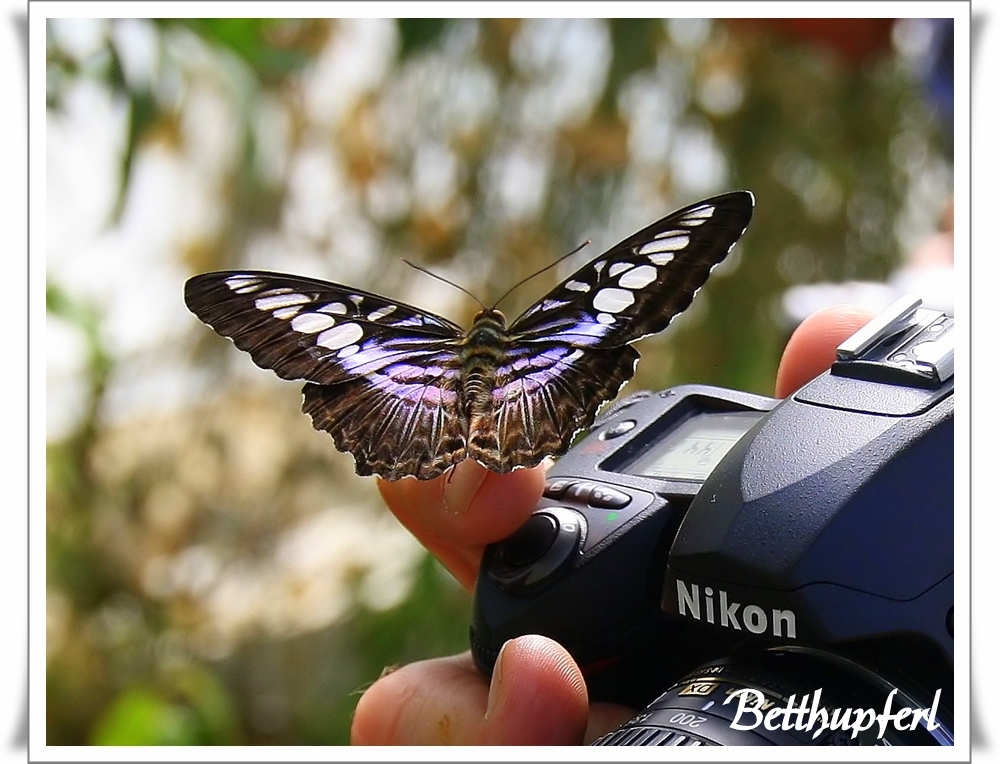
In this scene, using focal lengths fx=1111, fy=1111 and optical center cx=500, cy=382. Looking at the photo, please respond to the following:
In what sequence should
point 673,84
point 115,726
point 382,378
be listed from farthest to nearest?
1. point 673,84
2. point 115,726
3. point 382,378

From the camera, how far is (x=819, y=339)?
51 centimetres

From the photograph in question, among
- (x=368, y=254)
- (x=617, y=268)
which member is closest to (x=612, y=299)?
(x=617, y=268)

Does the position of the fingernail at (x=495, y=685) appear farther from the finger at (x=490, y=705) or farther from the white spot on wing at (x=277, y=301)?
the white spot on wing at (x=277, y=301)

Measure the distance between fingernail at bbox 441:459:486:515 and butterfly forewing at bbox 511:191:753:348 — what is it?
0.07 metres

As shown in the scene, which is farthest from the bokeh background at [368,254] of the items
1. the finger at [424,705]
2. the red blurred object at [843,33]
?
the finger at [424,705]

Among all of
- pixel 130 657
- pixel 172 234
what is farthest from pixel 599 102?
pixel 130 657

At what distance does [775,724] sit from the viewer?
1.18 feet

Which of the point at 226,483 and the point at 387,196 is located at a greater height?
the point at 387,196

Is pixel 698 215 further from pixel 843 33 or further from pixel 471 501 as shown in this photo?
pixel 843 33

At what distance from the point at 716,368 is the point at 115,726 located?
78 centimetres

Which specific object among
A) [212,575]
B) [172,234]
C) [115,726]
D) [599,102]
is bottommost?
[115,726]

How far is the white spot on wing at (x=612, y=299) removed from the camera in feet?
1.61

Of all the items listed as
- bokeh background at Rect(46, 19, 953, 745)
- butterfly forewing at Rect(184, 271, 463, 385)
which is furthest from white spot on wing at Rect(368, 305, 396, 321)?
bokeh background at Rect(46, 19, 953, 745)
